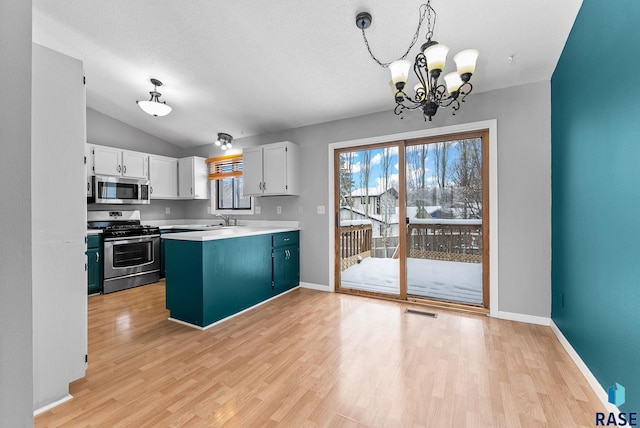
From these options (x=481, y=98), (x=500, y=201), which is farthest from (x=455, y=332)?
(x=481, y=98)

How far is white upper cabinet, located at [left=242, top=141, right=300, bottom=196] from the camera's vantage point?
384 centimetres

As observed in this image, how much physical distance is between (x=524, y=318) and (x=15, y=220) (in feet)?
11.8

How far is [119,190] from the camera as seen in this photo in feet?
13.8

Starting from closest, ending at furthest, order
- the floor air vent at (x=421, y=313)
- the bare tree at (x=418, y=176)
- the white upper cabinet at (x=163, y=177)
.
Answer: the floor air vent at (x=421, y=313) → the bare tree at (x=418, y=176) → the white upper cabinet at (x=163, y=177)

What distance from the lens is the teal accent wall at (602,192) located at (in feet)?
4.24

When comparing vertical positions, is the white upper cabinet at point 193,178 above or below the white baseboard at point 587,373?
above

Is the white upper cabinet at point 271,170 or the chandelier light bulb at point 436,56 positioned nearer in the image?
the chandelier light bulb at point 436,56

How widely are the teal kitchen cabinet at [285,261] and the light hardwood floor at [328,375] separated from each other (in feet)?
2.40

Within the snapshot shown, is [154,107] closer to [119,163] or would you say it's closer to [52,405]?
[119,163]

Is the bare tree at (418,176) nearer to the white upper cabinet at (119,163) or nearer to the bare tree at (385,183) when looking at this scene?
the bare tree at (385,183)

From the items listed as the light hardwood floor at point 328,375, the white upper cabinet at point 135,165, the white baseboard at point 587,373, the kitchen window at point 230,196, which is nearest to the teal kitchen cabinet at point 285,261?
the light hardwood floor at point 328,375

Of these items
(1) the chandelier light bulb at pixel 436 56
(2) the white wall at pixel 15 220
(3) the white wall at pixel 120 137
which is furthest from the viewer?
(3) the white wall at pixel 120 137

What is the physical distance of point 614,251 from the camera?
145 cm

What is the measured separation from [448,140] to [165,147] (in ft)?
16.1
